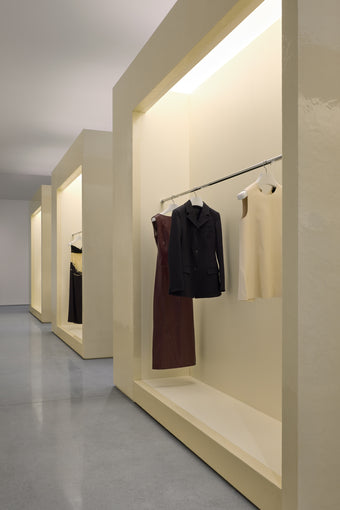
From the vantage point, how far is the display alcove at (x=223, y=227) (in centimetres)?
294

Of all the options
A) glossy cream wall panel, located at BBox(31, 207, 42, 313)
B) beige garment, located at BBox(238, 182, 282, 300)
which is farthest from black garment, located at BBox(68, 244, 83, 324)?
glossy cream wall panel, located at BBox(31, 207, 42, 313)

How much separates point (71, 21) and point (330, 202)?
3627 mm

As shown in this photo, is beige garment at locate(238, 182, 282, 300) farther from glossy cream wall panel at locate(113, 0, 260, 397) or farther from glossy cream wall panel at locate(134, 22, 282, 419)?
glossy cream wall panel at locate(113, 0, 260, 397)

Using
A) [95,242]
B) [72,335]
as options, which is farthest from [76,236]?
[95,242]

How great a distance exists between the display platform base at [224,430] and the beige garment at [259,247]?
780 mm

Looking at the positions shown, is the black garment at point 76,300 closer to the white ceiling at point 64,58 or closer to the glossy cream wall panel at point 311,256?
the white ceiling at point 64,58

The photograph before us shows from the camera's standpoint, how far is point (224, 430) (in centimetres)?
289

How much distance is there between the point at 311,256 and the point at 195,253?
1.56 metres

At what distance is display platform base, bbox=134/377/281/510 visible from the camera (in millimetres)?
2322

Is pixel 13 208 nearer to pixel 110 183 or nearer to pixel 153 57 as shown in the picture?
pixel 110 183

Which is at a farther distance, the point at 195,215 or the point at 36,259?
the point at 36,259

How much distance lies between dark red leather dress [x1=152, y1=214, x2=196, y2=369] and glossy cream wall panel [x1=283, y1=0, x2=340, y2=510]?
6.01 ft

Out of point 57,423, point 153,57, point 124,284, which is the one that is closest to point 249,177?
point 153,57

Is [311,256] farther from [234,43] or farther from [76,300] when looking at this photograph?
[76,300]
